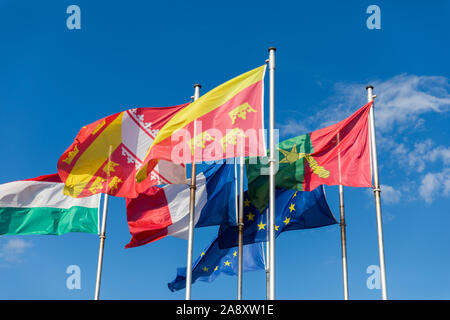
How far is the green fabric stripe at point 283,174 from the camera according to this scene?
23.4 meters

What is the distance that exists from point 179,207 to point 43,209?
7.54 meters

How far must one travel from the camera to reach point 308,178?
22938 millimetres

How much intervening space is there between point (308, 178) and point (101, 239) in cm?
1004

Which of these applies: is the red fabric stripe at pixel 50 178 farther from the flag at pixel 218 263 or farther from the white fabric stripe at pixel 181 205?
the flag at pixel 218 263

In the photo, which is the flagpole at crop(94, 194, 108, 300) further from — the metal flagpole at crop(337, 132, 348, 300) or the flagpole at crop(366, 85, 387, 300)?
the flagpole at crop(366, 85, 387, 300)

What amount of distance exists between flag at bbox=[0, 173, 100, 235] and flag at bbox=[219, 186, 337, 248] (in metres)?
7.78

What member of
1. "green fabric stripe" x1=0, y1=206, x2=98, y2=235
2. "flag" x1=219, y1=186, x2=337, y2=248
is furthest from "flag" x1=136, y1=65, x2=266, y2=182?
"green fabric stripe" x1=0, y1=206, x2=98, y2=235

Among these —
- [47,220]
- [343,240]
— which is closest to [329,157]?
[343,240]

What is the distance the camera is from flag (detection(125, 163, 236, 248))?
81.3ft

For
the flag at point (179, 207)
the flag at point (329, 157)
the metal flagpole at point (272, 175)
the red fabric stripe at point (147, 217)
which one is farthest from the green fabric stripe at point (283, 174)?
the red fabric stripe at point (147, 217)

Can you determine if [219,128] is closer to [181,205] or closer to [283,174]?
[283,174]

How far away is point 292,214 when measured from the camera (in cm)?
2533
